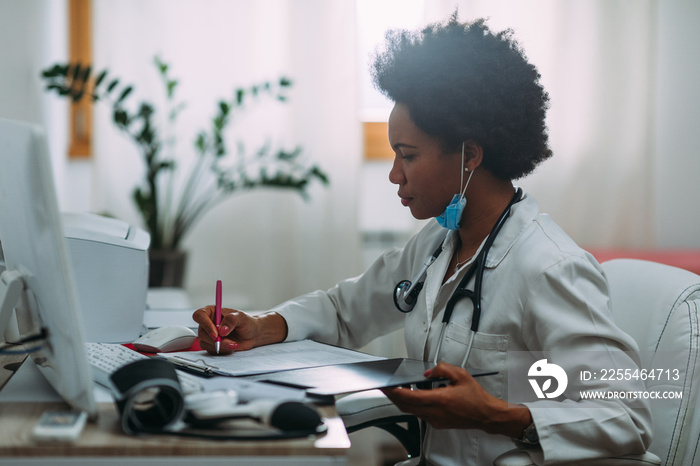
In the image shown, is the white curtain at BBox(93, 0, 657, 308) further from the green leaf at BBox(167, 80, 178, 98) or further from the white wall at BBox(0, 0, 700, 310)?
the green leaf at BBox(167, 80, 178, 98)

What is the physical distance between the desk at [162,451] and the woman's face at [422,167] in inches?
24.3

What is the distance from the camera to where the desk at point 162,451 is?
673 millimetres

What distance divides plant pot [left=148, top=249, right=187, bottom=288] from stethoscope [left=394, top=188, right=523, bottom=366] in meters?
1.36

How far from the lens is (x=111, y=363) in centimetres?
95

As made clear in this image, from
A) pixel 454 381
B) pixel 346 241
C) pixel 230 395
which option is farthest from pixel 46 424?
pixel 346 241

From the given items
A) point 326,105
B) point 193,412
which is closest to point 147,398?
point 193,412

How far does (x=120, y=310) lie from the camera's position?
4.25 feet

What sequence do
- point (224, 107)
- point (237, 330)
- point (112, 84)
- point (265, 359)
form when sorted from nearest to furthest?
point (265, 359), point (237, 330), point (112, 84), point (224, 107)

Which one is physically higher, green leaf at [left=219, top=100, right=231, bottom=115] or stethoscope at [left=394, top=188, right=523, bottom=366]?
green leaf at [left=219, top=100, right=231, bottom=115]

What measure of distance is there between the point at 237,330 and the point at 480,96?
0.58 meters

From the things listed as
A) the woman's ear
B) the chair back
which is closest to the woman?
the woman's ear

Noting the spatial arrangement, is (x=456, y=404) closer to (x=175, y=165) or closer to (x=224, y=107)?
(x=224, y=107)

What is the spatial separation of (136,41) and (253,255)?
3.09ft

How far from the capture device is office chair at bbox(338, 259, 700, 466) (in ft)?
3.48
